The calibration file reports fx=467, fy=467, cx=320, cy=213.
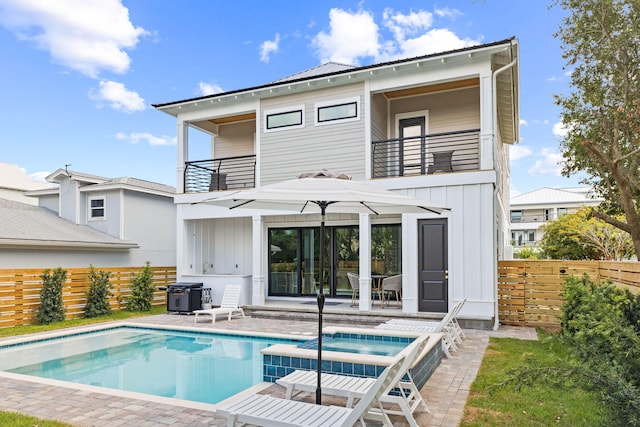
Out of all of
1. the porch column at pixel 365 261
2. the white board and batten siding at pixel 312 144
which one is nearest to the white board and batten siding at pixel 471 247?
the porch column at pixel 365 261

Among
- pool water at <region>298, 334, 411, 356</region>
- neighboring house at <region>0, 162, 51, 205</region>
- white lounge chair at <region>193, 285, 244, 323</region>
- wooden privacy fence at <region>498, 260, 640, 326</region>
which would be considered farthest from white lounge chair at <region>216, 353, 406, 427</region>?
neighboring house at <region>0, 162, 51, 205</region>

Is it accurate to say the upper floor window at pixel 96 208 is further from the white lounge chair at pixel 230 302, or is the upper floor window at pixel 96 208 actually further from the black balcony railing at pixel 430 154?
the black balcony railing at pixel 430 154

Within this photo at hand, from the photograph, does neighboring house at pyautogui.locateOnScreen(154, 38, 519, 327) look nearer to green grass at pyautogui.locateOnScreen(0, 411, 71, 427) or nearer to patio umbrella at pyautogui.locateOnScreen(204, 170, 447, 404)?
patio umbrella at pyautogui.locateOnScreen(204, 170, 447, 404)

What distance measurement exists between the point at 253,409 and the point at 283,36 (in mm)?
20860

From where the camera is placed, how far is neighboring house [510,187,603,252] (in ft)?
139

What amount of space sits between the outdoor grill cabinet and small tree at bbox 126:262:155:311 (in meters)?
1.61

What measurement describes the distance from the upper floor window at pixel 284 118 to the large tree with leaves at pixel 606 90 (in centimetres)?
700

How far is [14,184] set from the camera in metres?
30.7

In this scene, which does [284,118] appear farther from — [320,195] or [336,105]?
[320,195]

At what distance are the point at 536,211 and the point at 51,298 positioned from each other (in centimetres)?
4171

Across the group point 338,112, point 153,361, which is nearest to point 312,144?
point 338,112

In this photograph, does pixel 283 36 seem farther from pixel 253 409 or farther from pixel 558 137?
pixel 253 409

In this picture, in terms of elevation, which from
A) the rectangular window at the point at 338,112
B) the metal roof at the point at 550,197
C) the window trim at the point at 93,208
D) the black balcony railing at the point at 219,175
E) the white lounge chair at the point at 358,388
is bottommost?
the white lounge chair at the point at 358,388

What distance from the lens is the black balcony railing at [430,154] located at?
11.7 metres
